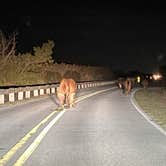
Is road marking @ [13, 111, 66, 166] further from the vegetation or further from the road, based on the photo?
the vegetation

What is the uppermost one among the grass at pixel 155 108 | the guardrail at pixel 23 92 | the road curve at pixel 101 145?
the guardrail at pixel 23 92

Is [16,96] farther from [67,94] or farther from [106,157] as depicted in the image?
[106,157]

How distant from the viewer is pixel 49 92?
1676 inches

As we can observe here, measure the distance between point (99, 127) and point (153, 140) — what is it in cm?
323

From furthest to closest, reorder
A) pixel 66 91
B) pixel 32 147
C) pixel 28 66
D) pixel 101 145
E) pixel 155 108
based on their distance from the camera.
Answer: pixel 28 66 < pixel 155 108 < pixel 66 91 < pixel 101 145 < pixel 32 147

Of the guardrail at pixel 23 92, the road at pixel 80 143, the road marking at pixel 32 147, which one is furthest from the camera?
the guardrail at pixel 23 92

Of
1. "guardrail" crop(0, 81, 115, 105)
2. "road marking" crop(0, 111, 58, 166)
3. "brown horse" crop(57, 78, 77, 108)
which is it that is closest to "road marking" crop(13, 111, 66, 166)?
"road marking" crop(0, 111, 58, 166)

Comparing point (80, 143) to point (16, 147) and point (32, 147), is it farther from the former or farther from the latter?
point (16, 147)

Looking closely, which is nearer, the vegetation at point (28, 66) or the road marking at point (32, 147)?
the road marking at point (32, 147)

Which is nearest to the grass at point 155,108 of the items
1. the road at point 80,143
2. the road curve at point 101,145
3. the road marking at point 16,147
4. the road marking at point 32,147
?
the road at point 80,143

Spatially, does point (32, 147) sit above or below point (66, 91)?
below

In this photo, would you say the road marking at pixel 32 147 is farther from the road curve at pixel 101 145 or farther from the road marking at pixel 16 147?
the road marking at pixel 16 147

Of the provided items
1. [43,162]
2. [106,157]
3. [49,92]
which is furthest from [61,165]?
[49,92]

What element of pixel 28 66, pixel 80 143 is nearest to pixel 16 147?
pixel 80 143
